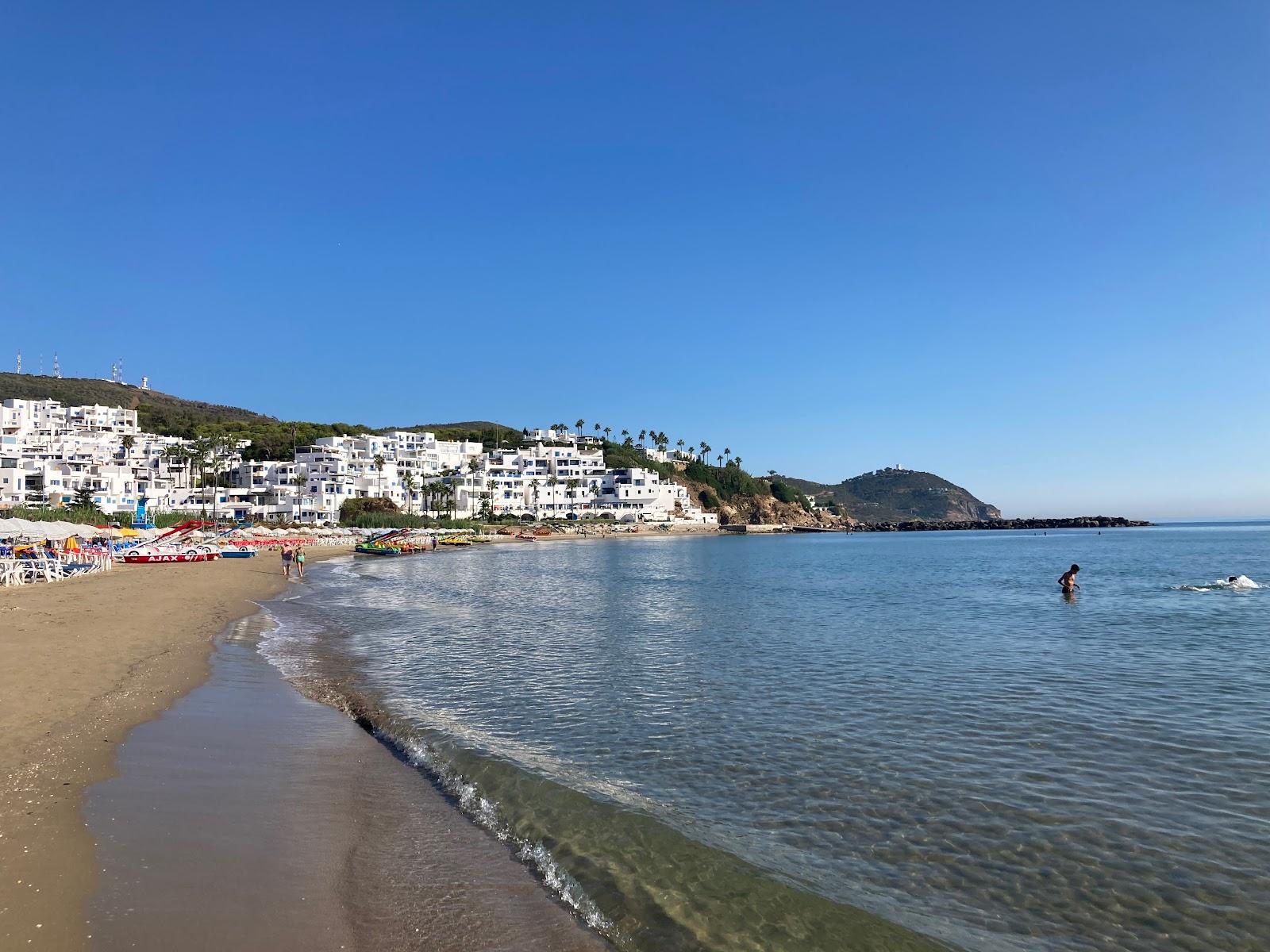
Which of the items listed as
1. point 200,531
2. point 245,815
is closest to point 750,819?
point 245,815

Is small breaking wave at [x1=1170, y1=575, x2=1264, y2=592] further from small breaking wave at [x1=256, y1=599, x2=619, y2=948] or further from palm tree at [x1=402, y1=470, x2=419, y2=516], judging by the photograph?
palm tree at [x1=402, y1=470, x2=419, y2=516]

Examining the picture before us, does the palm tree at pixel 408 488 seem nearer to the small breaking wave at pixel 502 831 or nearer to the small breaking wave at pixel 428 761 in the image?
the small breaking wave at pixel 428 761

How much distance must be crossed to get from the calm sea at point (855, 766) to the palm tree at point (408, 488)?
105660 millimetres

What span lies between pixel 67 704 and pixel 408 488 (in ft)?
401

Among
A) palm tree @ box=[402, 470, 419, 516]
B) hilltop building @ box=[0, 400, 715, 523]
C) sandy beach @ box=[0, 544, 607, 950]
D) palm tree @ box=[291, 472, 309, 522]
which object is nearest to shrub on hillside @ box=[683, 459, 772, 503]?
hilltop building @ box=[0, 400, 715, 523]

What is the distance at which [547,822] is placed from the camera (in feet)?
26.6

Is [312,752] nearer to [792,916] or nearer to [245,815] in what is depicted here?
[245,815]

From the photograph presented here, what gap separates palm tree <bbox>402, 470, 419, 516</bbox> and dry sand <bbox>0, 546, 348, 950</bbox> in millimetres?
99486

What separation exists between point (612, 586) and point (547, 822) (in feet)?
109

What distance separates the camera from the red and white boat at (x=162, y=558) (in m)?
46.8

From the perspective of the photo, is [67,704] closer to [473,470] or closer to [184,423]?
[473,470]

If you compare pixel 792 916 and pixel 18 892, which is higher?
pixel 18 892

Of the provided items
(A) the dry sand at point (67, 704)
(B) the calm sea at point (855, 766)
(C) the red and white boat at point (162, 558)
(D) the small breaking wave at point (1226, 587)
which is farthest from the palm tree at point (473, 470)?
(D) the small breaking wave at point (1226, 587)

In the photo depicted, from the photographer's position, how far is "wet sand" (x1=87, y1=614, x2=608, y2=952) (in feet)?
18.0
